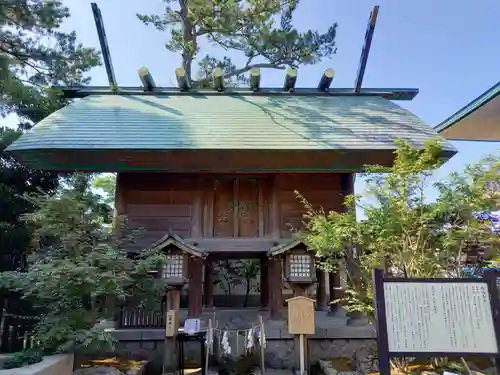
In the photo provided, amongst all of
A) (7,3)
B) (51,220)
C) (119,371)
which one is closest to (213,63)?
(7,3)

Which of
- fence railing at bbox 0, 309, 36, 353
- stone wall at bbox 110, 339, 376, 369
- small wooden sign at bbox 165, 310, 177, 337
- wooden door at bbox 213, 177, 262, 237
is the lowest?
stone wall at bbox 110, 339, 376, 369

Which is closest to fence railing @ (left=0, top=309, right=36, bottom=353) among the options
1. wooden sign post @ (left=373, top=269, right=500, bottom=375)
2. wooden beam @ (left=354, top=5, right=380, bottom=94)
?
wooden sign post @ (left=373, top=269, right=500, bottom=375)

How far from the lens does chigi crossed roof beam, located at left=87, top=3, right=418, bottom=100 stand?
980 centimetres

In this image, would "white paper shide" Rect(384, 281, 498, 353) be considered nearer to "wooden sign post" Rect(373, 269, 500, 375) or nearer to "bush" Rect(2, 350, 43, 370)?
"wooden sign post" Rect(373, 269, 500, 375)

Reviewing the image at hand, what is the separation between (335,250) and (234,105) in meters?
5.56

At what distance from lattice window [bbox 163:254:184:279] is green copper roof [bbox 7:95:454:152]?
220cm

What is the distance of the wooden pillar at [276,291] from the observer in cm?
723

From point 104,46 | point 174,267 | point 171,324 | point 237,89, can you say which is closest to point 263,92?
point 237,89

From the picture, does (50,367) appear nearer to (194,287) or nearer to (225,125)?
(194,287)

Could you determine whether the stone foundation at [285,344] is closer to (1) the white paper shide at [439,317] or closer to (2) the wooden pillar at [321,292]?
(2) the wooden pillar at [321,292]

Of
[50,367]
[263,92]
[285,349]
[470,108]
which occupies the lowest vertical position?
[285,349]

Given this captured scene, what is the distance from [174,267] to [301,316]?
2.32 metres

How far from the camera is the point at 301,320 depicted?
5531mm

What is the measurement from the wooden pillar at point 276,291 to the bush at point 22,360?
13.9 feet
